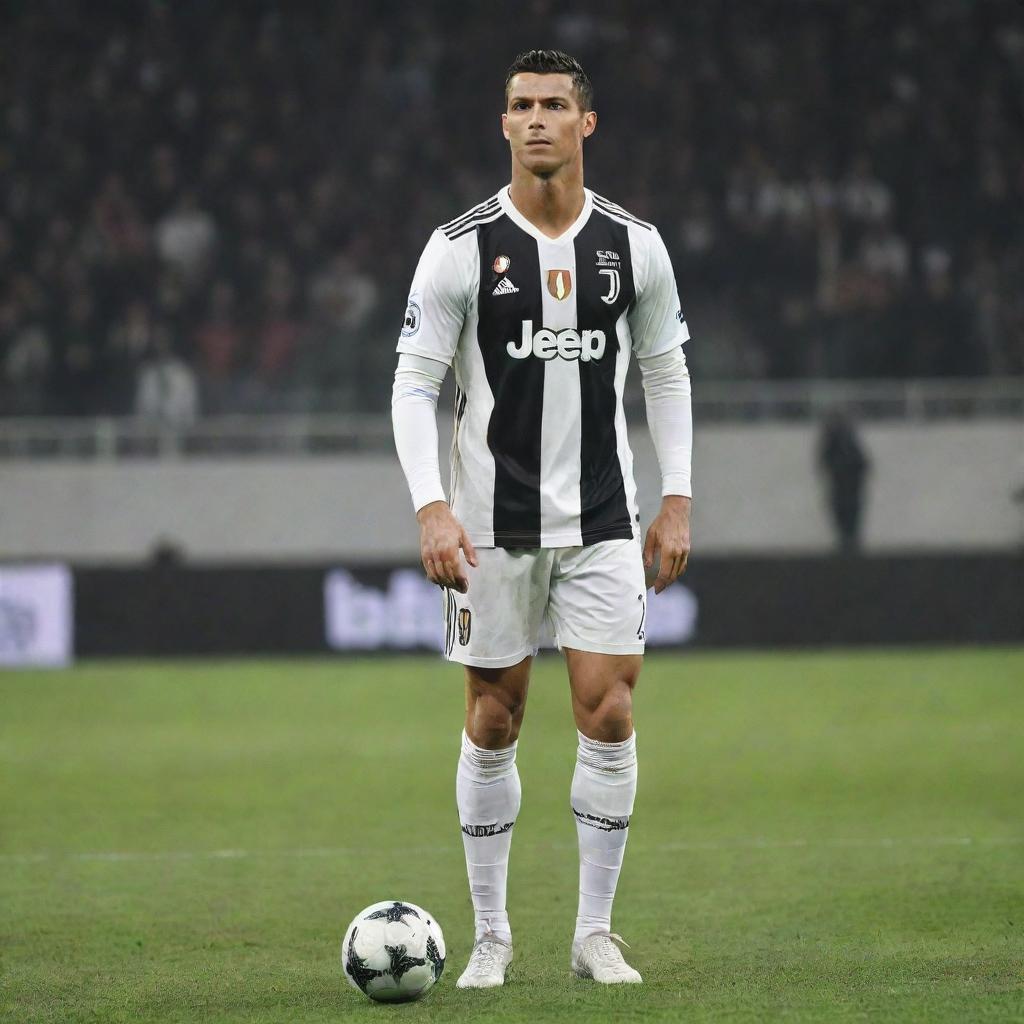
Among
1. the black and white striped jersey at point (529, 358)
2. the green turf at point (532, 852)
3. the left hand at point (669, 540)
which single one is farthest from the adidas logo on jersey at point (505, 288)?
the green turf at point (532, 852)

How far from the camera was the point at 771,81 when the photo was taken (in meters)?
19.2

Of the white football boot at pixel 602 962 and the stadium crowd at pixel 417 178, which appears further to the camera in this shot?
the stadium crowd at pixel 417 178

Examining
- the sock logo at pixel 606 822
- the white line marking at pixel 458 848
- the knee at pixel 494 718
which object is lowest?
the white line marking at pixel 458 848

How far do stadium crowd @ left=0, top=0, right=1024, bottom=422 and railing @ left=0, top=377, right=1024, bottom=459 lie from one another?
233mm

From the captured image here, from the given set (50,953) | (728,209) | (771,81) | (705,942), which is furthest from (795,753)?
(771,81)

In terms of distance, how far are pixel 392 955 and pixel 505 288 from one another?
153cm

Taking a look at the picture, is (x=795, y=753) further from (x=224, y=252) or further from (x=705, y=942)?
(x=224, y=252)

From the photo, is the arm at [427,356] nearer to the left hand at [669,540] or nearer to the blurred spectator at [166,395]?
the left hand at [669,540]

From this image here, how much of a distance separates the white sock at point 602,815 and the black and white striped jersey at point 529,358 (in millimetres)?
506

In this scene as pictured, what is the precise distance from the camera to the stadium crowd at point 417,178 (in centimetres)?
1709

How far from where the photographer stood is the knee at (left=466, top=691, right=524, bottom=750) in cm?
414

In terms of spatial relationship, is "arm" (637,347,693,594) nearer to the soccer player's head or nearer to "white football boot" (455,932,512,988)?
the soccer player's head

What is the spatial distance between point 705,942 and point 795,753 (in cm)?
459

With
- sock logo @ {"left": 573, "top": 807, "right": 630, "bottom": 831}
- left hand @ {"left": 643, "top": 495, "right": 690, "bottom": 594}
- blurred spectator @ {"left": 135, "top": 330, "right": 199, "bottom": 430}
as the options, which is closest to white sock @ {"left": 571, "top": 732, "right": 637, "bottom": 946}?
sock logo @ {"left": 573, "top": 807, "right": 630, "bottom": 831}
